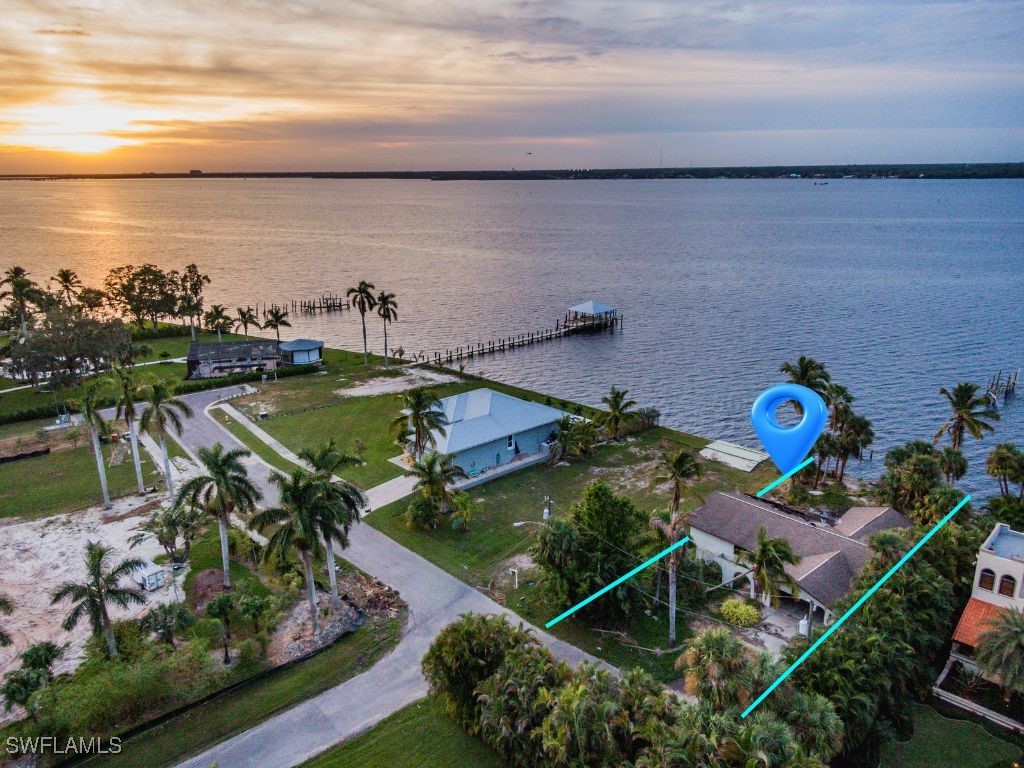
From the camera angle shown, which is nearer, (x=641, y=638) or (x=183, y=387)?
(x=641, y=638)

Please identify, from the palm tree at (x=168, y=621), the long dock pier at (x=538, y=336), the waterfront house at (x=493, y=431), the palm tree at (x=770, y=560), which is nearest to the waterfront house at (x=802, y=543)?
the palm tree at (x=770, y=560)

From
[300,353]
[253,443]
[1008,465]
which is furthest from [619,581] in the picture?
[300,353]

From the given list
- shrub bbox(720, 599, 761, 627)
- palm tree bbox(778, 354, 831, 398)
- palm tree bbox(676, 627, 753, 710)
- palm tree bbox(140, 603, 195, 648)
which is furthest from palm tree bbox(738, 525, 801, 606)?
palm tree bbox(140, 603, 195, 648)

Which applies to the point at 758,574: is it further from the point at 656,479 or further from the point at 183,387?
the point at 183,387

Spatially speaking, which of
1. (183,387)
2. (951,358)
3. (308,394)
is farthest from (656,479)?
(951,358)

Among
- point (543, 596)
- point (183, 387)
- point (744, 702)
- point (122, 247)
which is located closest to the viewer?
point (744, 702)

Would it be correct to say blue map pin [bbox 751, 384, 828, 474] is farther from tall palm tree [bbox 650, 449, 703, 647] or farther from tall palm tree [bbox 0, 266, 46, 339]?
tall palm tree [bbox 0, 266, 46, 339]

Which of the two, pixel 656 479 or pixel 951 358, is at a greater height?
pixel 656 479
